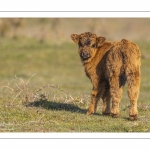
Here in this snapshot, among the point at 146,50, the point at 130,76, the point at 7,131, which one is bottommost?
the point at 7,131

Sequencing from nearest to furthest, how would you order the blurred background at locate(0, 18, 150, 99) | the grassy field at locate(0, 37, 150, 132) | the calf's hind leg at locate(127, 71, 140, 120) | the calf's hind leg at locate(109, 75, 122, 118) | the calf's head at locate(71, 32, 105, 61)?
1. the grassy field at locate(0, 37, 150, 132)
2. the calf's hind leg at locate(127, 71, 140, 120)
3. the calf's hind leg at locate(109, 75, 122, 118)
4. the calf's head at locate(71, 32, 105, 61)
5. the blurred background at locate(0, 18, 150, 99)

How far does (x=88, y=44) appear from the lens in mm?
12562

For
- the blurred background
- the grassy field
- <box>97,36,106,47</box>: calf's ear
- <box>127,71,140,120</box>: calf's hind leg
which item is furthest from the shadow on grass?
the blurred background

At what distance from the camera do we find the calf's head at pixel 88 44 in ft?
41.1

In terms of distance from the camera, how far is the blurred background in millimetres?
25391

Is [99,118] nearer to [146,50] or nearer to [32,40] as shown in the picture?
[146,50]

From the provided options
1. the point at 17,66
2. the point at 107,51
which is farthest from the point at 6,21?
the point at 107,51

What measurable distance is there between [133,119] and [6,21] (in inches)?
1027

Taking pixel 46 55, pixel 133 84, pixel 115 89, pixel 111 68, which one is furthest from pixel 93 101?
pixel 46 55

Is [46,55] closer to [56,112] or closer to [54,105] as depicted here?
[54,105]

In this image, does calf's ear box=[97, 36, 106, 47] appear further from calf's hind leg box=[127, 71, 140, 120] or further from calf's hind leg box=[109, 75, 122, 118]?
calf's hind leg box=[127, 71, 140, 120]

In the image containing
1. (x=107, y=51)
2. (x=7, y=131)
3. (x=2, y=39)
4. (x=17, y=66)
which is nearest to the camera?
(x=7, y=131)

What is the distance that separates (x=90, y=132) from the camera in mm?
10914

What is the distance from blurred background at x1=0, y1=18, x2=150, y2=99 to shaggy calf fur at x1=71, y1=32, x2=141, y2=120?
772 centimetres
